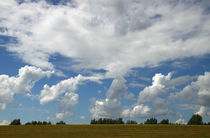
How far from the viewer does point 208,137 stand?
51438mm

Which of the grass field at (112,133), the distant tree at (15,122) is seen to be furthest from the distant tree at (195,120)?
the distant tree at (15,122)

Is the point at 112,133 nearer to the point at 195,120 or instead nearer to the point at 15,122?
the point at 195,120

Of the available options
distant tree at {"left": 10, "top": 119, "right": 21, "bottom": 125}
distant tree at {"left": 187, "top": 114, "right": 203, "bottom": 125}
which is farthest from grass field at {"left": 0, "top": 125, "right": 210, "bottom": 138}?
distant tree at {"left": 10, "top": 119, "right": 21, "bottom": 125}

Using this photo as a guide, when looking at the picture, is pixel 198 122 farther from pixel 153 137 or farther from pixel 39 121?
pixel 39 121

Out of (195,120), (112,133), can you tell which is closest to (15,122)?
(112,133)

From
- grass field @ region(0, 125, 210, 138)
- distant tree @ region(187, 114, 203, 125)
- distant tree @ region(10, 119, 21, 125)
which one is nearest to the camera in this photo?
grass field @ region(0, 125, 210, 138)

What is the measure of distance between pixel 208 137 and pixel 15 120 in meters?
89.2

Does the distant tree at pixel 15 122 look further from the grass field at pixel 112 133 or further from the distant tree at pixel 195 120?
the distant tree at pixel 195 120

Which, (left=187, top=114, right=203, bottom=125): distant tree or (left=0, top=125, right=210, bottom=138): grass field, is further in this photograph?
(left=187, top=114, right=203, bottom=125): distant tree

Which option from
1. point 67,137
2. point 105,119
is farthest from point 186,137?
point 105,119

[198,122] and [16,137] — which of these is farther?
[198,122]

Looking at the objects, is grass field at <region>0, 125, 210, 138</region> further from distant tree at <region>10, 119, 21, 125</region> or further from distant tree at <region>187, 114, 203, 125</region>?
distant tree at <region>10, 119, 21, 125</region>

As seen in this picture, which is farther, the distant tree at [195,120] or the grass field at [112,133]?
the distant tree at [195,120]

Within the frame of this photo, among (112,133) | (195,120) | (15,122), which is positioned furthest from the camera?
(15,122)
